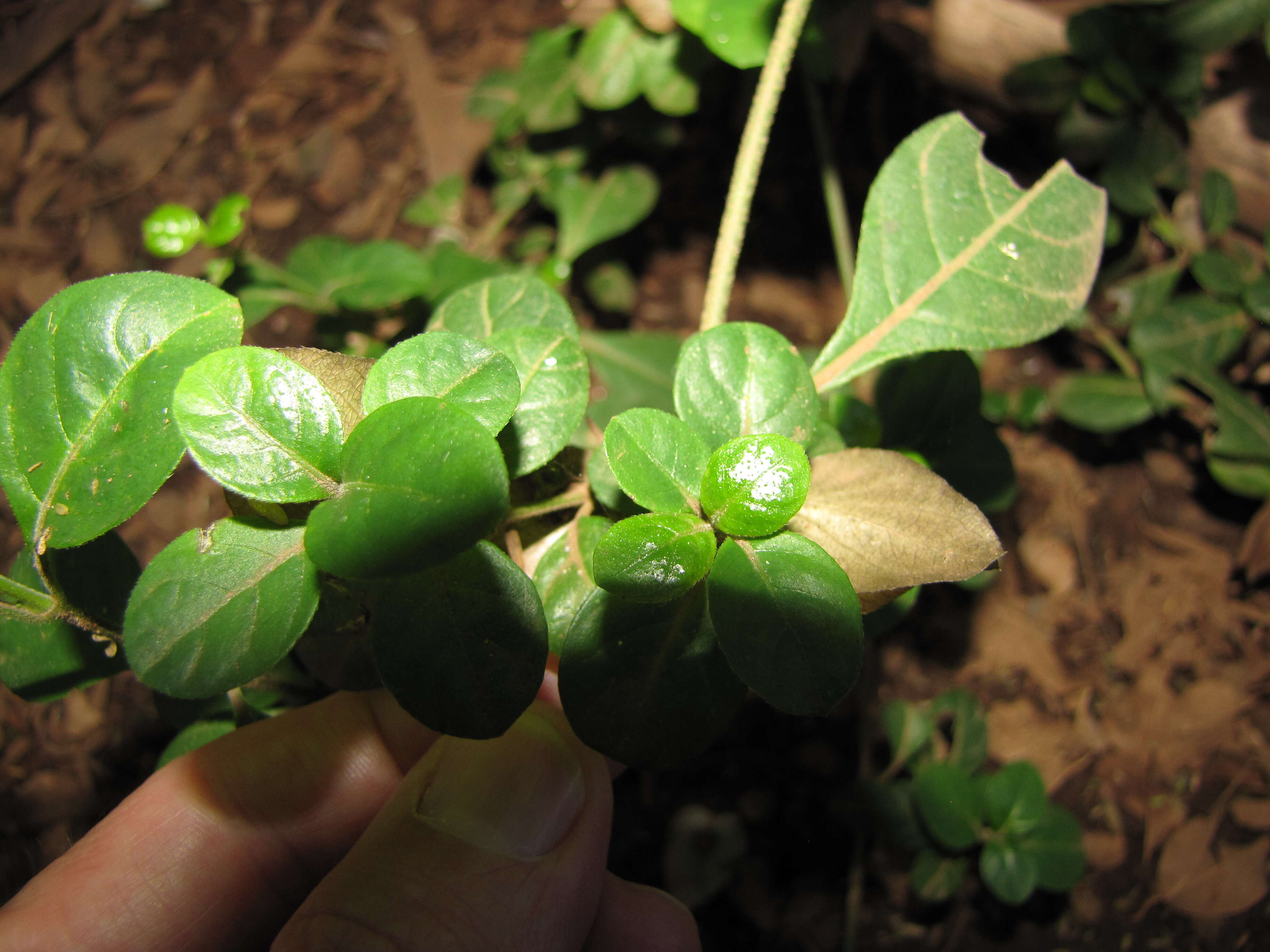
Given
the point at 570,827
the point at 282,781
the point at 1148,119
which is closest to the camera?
the point at 570,827

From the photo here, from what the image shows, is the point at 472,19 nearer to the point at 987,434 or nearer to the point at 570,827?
the point at 987,434

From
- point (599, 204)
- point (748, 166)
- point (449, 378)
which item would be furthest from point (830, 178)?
point (449, 378)

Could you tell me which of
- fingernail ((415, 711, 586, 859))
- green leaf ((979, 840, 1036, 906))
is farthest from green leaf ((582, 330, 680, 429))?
green leaf ((979, 840, 1036, 906))

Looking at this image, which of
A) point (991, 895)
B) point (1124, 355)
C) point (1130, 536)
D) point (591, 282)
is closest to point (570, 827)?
point (991, 895)

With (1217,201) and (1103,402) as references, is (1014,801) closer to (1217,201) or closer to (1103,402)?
(1103,402)

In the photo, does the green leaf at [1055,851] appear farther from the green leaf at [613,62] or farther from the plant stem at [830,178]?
the green leaf at [613,62]
